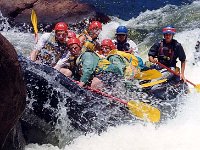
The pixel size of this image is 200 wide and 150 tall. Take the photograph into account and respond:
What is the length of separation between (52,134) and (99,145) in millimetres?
758

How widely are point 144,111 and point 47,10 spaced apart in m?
10.7

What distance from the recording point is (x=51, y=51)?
26.2 ft

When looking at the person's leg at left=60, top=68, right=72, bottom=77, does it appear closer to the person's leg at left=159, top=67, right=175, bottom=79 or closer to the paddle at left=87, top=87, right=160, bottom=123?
the paddle at left=87, top=87, right=160, bottom=123

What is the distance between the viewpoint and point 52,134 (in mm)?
6695

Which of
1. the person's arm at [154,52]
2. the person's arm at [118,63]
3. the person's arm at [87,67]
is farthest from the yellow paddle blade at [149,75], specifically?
the person's arm at [87,67]

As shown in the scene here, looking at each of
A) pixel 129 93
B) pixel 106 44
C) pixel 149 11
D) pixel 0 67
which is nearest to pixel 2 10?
pixel 149 11

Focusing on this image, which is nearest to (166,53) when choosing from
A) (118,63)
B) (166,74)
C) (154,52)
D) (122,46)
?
(154,52)

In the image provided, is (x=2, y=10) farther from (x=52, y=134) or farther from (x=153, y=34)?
(x=52, y=134)

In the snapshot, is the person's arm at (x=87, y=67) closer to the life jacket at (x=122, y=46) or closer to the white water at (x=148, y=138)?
the white water at (x=148, y=138)

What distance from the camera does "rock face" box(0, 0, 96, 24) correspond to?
54.0 ft

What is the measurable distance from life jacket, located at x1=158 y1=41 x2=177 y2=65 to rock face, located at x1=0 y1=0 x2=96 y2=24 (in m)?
8.19

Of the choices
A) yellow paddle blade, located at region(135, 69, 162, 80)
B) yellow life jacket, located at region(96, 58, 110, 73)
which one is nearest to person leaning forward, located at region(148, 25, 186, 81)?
yellow paddle blade, located at region(135, 69, 162, 80)

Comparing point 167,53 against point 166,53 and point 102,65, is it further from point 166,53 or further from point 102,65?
point 102,65

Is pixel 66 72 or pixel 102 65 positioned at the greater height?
pixel 102 65
